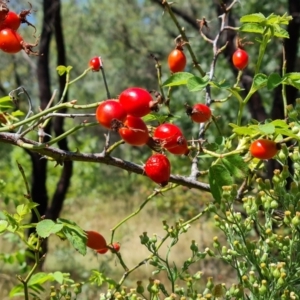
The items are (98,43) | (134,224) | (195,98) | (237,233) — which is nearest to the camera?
(237,233)

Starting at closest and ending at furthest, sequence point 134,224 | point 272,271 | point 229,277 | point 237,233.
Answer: point 272,271 → point 237,233 → point 229,277 → point 134,224

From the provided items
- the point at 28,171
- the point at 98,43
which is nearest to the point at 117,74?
the point at 98,43

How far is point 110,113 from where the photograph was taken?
847mm

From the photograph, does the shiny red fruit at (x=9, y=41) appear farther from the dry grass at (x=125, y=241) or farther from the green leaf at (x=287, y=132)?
the dry grass at (x=125, y=241)

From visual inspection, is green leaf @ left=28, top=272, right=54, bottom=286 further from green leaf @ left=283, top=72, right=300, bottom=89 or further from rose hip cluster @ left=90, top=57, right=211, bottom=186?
green leaf @ left=283, top=72, right=300, bottom=89

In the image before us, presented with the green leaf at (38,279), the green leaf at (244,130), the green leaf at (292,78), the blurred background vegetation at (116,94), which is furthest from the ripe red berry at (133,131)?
the blurred background vegetation at (116,94)

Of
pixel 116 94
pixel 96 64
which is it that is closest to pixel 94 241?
pixel 96 64

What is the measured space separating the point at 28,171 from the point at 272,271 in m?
6.64

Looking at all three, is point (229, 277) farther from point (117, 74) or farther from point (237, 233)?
point (117, 74)

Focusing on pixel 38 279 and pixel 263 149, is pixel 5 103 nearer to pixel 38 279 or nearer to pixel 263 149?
pixel 38 279

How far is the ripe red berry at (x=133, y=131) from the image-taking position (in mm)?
852

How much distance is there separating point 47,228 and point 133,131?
23cm

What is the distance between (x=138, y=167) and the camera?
96cm

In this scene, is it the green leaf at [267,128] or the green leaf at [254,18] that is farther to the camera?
the green leaf at [254,18]
